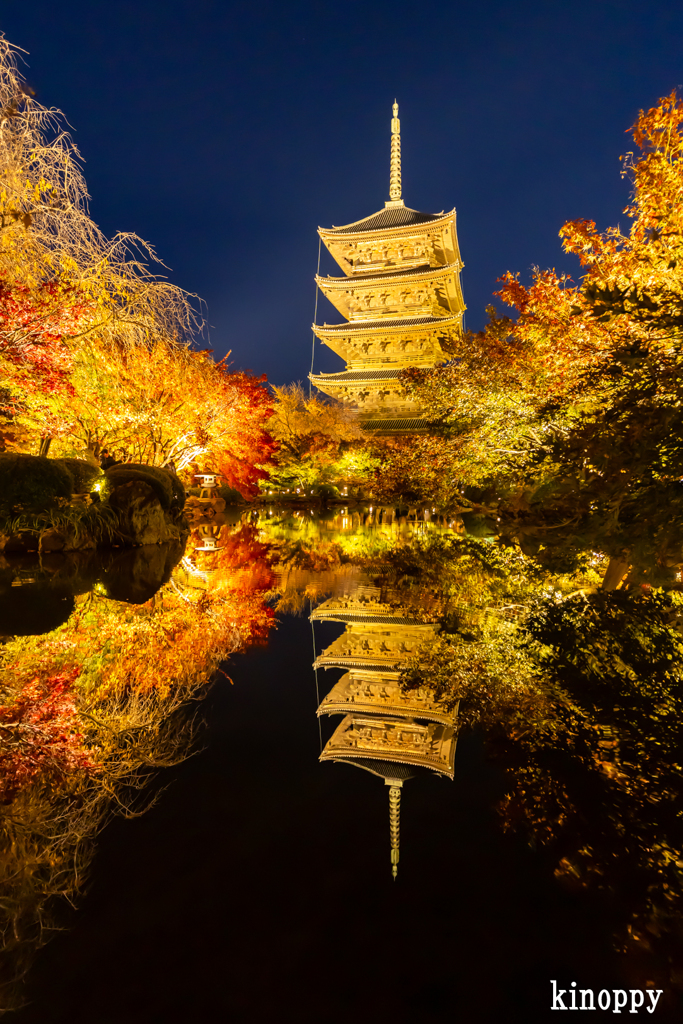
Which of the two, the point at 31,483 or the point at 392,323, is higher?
the point at 392,323

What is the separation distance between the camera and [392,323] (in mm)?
22141

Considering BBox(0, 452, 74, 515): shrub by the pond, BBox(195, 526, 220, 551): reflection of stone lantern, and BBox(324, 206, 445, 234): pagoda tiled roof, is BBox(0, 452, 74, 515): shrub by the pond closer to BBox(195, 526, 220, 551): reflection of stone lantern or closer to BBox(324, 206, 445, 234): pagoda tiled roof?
BBox(195, 526, 220, 551): reflection of stone lantern

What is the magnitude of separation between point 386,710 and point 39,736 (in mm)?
2090

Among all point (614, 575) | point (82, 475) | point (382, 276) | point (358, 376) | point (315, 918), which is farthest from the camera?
point (382, 276)

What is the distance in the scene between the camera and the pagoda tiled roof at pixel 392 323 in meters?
21.2

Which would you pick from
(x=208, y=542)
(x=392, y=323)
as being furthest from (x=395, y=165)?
(x=208, y=542)

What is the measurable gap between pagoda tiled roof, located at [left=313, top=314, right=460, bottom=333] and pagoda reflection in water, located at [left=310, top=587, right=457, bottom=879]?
19564 mm

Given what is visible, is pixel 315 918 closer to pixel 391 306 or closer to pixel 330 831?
pixel 330 831

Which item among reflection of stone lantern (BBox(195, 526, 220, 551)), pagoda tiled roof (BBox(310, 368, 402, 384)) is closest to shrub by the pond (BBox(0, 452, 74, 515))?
reflection of stone lantern (BBox(195, 526, 220, 551))

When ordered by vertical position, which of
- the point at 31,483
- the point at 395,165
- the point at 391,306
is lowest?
the point at 31,483

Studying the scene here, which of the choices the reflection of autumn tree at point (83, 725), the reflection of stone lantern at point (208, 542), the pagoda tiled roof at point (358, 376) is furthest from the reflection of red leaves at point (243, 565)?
the pagoda tiled roof at point (358, 376)

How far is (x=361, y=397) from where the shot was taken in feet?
76.2

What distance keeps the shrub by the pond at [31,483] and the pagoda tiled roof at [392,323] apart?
1759cm

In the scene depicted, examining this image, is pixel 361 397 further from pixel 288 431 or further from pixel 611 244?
pixel 611 244
